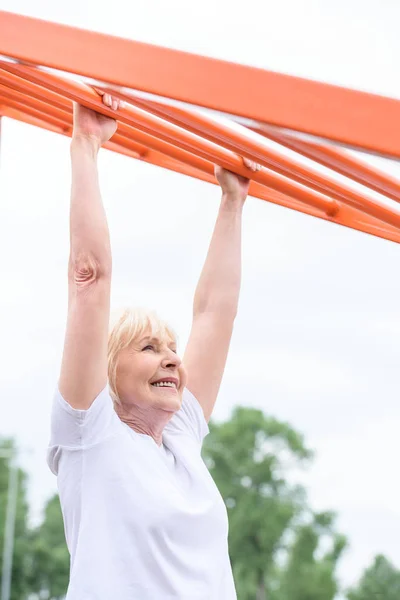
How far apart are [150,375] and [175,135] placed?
56 cm

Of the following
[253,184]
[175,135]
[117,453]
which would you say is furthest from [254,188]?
[117,453]

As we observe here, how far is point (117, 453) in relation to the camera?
2.20 m

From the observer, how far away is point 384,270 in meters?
31.8

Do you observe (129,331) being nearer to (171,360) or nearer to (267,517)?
(171,360)

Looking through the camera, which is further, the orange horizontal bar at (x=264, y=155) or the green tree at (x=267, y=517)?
the green tree at (x=267, y=517)

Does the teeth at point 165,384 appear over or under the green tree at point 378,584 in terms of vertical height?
over

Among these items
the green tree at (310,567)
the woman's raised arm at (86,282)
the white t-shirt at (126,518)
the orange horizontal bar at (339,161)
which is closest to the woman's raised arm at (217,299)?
the white t-shirt at (126,518)

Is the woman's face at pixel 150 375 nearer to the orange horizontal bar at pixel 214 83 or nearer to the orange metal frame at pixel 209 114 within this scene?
the orange metal frame at pixel 209 114

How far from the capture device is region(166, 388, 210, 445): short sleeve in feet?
8.51

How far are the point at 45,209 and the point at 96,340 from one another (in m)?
38.9

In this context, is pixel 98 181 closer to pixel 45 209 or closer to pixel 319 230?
pixel 319 230

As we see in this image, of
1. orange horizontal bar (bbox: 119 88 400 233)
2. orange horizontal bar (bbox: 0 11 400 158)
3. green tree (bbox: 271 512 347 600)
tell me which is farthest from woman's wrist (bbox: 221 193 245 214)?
green tree (bbox: 271 512 347 600)

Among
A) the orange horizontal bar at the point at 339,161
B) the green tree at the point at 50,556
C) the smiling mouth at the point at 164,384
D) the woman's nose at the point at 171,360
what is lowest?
A: the green tree at the point at 50,556

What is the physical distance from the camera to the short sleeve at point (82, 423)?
2166 millimetres
